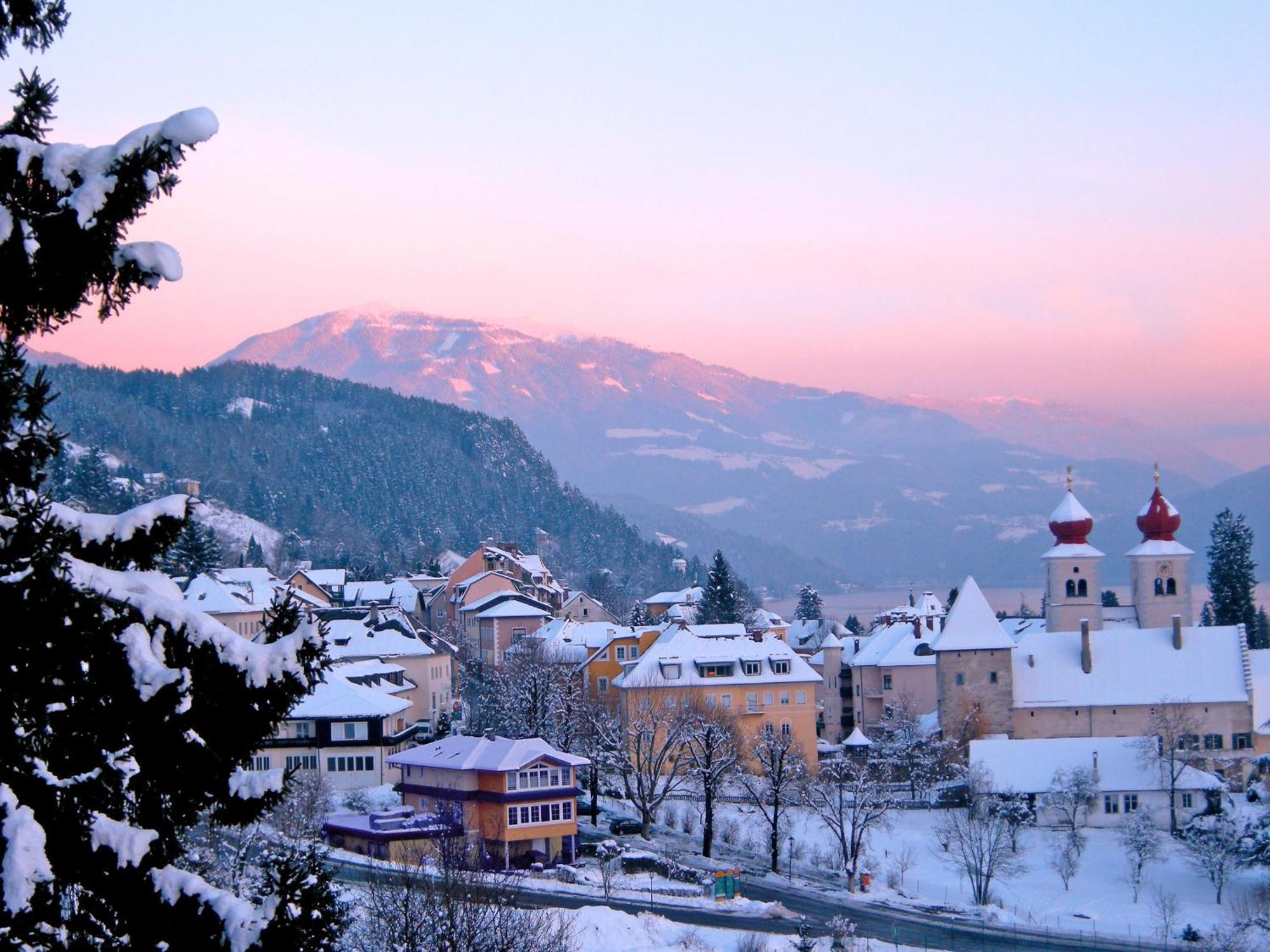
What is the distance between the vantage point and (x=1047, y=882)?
49.3 metres

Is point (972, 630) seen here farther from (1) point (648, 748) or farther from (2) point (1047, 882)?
(2) point (1047, 882)

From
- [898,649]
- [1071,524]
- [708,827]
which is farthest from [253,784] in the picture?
[1071,524]

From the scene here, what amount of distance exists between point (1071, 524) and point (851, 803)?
105ft

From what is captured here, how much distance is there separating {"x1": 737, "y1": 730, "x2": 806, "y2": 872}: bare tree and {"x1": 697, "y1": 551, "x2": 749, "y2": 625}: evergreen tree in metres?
31.7

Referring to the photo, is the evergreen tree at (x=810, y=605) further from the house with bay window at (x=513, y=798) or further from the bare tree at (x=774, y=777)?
the house with bay window at (x=513, y=798)

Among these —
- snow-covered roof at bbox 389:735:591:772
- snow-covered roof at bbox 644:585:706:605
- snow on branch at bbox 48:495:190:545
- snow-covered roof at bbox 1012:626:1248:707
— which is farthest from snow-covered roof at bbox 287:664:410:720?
snow-covered roof at bbox 644:585:706:605

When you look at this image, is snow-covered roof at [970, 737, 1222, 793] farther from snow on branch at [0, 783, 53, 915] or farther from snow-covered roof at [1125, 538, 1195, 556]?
snow on branch at [0, 783, 53, 915]

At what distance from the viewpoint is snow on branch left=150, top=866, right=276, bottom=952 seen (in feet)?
22.5

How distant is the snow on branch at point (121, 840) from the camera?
6812 mm

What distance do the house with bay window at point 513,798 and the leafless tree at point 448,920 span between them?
43.2ft

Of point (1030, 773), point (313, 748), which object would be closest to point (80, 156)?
point (313, 748)

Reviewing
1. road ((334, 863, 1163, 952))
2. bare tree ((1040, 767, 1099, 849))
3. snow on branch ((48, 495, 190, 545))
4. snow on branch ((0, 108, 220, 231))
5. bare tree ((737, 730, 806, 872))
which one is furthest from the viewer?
bare tree ((1040, 767, 1099, 849))

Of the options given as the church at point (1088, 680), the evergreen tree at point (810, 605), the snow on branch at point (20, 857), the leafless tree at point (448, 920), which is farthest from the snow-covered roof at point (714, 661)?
the evergreen tree at point (810, 605)

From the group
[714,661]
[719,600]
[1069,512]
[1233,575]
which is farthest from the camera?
[719,600]
